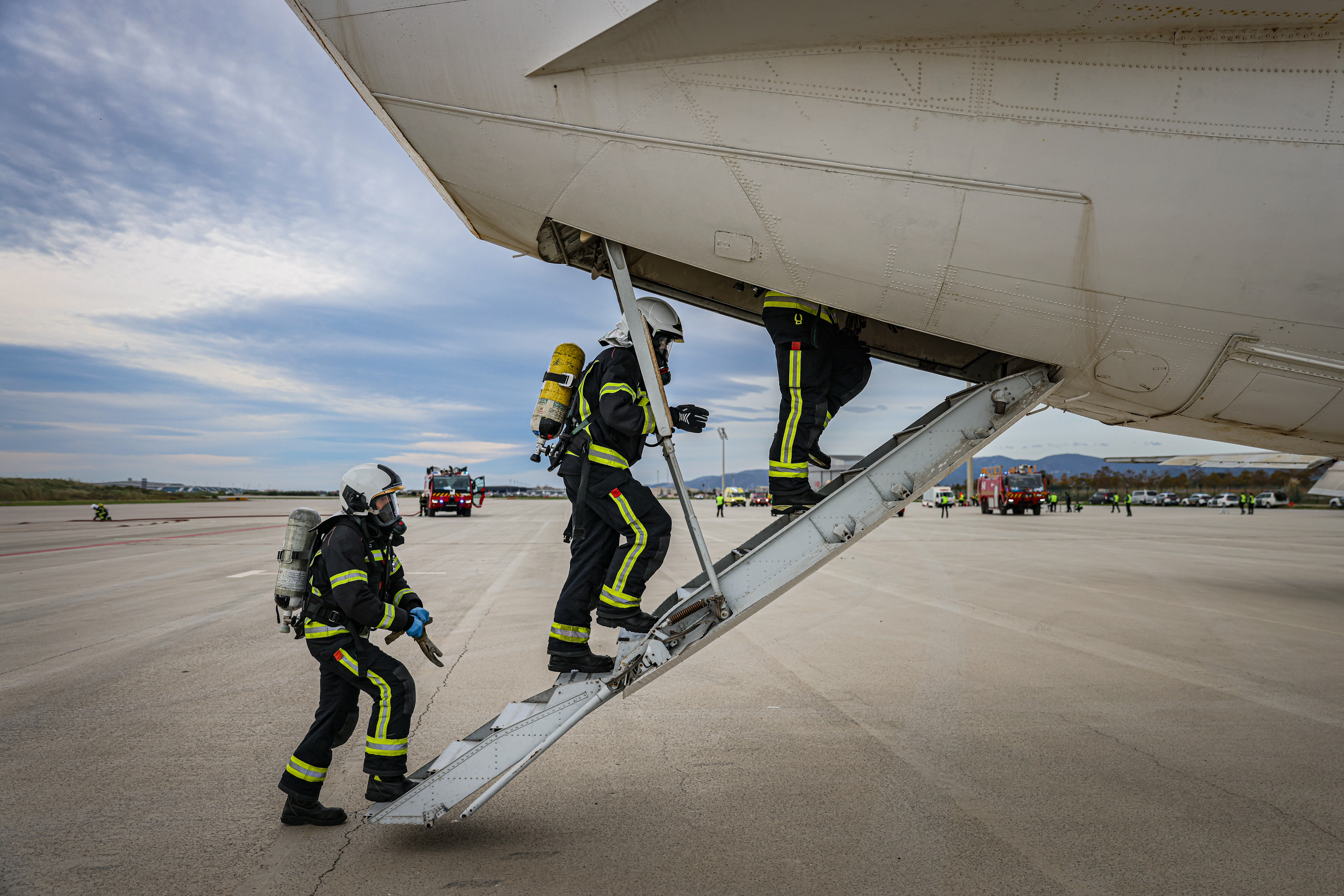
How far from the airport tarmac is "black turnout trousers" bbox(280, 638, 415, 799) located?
316 millimetres

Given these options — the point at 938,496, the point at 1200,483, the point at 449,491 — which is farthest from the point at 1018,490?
the point at 1200,483

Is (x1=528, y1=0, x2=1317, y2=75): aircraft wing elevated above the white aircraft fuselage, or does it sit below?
above

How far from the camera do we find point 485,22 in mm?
3135

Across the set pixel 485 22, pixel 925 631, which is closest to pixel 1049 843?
pixel 485 22

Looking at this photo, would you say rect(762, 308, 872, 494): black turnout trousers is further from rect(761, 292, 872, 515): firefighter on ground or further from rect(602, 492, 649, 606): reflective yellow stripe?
rect(602, 492, 649, 606): reflective yellow stripe

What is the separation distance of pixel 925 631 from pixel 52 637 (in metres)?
10.1

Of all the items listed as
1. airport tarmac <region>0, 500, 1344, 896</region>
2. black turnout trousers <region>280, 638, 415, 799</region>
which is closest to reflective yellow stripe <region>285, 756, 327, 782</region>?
black turnout trousers <region>280, 638, 415, 799</region>

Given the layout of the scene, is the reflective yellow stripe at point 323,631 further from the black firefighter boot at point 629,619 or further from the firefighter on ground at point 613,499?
the black firefighter boot at point 629,619

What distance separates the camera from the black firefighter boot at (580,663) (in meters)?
3.76

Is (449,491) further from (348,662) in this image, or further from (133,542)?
(348,662)

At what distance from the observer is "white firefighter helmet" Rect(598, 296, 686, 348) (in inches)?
151

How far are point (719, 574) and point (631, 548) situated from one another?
48cm

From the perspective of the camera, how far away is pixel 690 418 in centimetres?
389

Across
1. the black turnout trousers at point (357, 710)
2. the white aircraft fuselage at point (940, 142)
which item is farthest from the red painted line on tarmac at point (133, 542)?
the white aircraft fuselage at point (940, 142)
